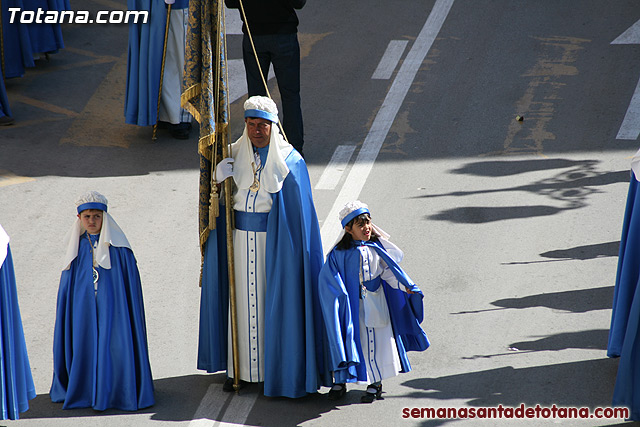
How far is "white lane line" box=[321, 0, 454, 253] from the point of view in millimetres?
10266

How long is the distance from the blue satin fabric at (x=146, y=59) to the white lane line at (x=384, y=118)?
2.54 meters

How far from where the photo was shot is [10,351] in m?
6.84

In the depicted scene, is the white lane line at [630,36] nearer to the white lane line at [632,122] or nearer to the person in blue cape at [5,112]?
the white lane line at [632,122]

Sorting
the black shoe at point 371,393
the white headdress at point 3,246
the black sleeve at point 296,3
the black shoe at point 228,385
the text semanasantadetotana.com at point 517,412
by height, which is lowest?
the text semanasantadetotana.com at point 517,412

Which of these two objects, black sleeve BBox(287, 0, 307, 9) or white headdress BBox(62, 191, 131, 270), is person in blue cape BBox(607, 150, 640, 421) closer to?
white headdress BBox(62, 191, 131, 270)

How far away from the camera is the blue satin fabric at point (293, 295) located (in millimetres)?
7312

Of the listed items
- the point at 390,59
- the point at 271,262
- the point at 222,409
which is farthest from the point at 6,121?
the point at 222,409

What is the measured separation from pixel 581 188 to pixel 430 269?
2497mm

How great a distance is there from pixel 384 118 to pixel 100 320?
6.18 metres

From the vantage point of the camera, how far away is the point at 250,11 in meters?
10.7

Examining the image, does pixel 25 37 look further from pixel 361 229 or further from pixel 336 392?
pixel 336 392

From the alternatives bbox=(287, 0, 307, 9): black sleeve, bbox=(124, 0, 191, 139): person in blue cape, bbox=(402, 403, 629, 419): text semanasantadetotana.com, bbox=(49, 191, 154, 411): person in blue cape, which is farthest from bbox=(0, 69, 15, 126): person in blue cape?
bbox=(402, 403, 629, 419): text semanasantadetotana.com

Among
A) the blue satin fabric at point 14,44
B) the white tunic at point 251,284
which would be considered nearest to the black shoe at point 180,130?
the blue satin fabric at point 14,44

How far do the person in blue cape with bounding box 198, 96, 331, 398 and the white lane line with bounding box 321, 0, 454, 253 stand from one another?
6.95 feet
